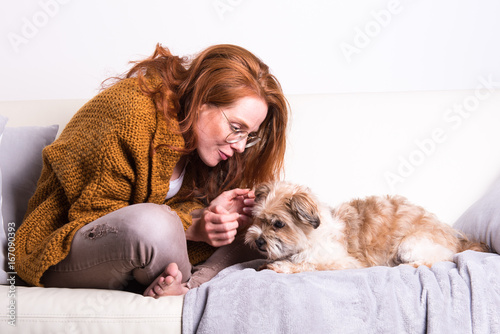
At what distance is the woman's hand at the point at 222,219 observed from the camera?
2238mm

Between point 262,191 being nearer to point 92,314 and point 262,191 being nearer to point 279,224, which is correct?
point 279,224

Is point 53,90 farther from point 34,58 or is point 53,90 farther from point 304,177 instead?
point 304,177

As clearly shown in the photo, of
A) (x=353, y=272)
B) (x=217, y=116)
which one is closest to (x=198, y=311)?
(x=353, y=272)

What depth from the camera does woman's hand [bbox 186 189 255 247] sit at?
2.24 meters

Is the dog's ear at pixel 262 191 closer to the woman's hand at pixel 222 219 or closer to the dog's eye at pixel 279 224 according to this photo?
the woman's hand at pixel 222 219

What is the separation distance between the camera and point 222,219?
221cm

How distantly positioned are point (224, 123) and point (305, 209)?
0.57 meters

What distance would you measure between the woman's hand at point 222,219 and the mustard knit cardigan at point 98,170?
0.39 ft

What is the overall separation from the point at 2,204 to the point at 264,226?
4.37ft

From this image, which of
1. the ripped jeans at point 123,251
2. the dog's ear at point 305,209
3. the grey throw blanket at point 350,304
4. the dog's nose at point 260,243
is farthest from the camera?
the dog's nose at point 260,243

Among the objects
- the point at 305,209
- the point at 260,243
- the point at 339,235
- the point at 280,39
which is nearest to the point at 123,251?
the point at 260,243

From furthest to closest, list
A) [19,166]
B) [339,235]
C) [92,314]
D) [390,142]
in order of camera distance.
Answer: [390,142], [19,166], [339,235], [92,314]

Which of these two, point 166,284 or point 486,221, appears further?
point 486,221

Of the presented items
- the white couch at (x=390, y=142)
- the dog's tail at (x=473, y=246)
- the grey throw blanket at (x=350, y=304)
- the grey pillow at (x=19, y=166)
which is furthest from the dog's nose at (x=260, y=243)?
the grey pillow at (x=19, y=166)
